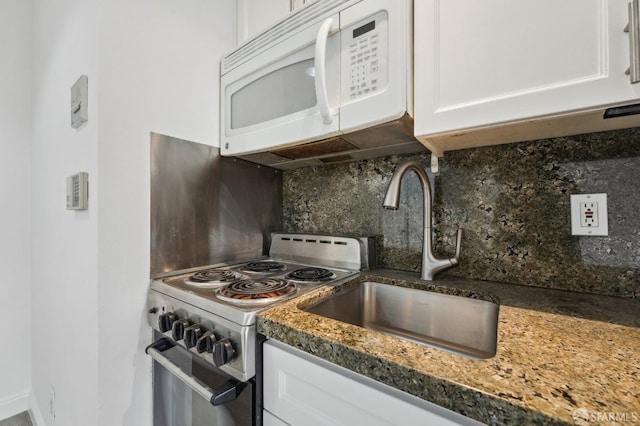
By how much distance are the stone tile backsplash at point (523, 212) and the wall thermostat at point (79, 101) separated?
1102 mm

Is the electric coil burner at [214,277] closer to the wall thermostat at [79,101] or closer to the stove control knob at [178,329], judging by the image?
the stove control knob at [178,329]

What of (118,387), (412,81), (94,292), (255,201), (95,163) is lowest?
(118,387)

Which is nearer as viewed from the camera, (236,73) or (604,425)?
(604,425)

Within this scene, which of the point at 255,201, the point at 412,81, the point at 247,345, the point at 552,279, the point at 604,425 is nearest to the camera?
the point at 604,425

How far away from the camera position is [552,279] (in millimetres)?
911

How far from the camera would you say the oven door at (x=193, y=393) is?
0.71 meters

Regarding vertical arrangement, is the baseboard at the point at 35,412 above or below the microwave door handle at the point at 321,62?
below

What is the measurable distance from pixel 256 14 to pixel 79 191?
41.2 inches

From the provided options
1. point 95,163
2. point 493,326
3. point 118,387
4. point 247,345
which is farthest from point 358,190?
point 118,387

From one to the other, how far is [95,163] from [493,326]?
4.60ft

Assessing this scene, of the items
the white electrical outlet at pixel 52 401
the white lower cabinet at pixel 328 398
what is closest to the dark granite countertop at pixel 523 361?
the white lower cabinet at pixel 328 398

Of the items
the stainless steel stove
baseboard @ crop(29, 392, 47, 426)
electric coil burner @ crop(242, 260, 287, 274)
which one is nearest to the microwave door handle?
the stainless steel stove

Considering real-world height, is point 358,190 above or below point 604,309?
above

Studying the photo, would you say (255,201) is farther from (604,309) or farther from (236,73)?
(604,309)
